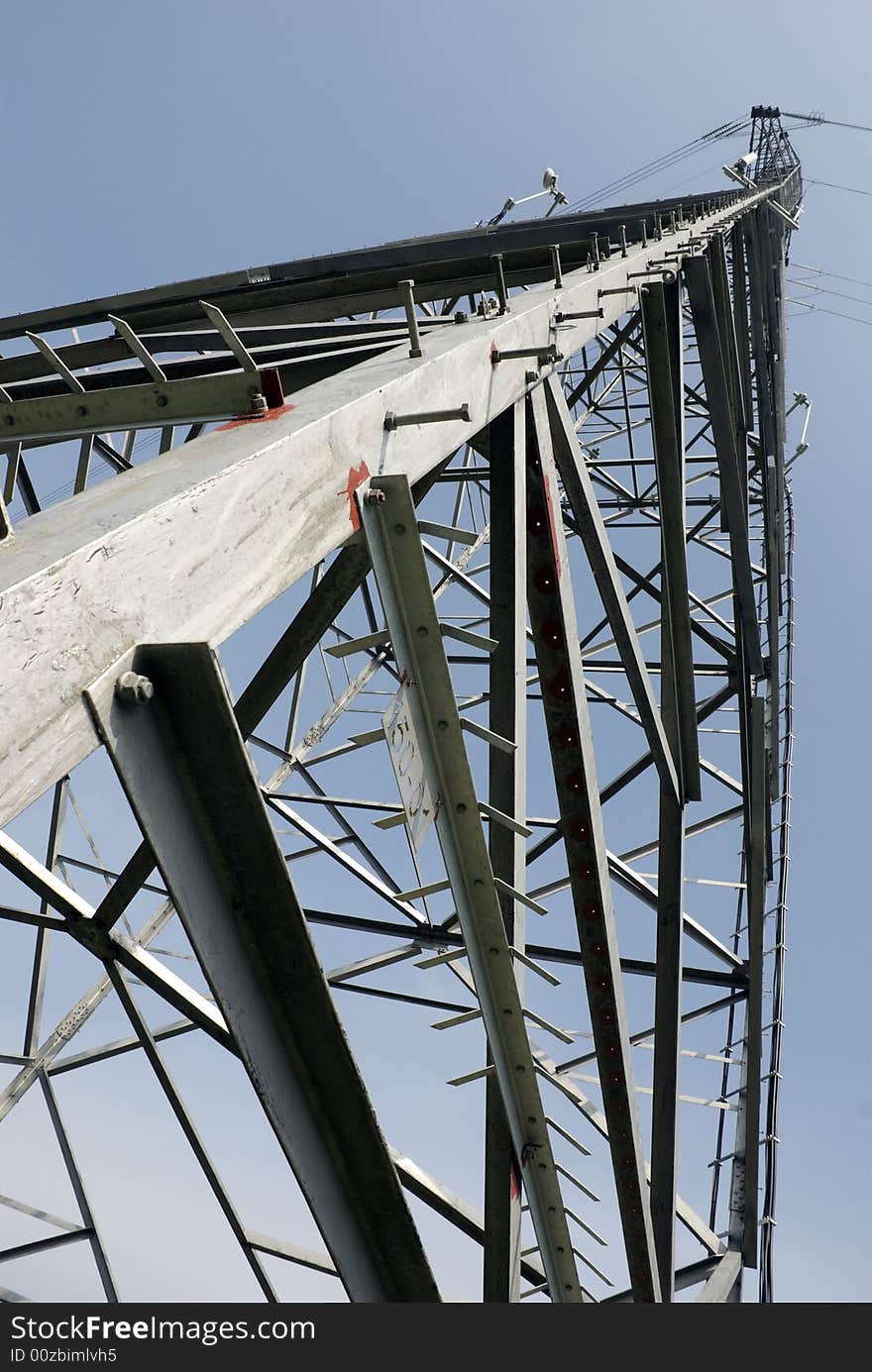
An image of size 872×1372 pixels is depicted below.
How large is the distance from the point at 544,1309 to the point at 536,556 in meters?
2.97

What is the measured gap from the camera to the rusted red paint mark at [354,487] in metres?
2.91

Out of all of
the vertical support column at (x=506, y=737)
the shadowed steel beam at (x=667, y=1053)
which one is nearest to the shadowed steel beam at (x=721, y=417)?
the shadowed steel beam at (x=667, y=1053)

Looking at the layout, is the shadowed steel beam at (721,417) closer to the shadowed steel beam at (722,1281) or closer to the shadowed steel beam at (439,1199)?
the shadowed steel beam at (722,1281)

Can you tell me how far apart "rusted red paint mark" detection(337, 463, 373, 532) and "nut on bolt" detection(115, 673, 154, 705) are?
3.45 ft

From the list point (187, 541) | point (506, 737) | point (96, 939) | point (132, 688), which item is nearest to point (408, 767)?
point (506, 737)

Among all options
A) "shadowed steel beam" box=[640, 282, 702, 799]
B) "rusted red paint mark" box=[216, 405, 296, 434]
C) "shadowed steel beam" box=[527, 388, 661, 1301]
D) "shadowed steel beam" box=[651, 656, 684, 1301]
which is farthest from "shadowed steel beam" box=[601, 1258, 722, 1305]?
"rusted red paint mark" box=[216, 405, 296, 434]

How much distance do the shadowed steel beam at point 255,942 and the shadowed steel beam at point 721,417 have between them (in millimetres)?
9136

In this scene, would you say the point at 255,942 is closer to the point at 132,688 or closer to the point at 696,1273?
the point at 132,688

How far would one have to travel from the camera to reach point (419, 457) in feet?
11.1

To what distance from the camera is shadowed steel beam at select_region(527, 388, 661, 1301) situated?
4.79 metres

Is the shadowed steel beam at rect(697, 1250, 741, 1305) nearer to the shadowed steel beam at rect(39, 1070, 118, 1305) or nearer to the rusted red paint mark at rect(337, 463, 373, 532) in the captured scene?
the shadowed steel beam at rect(39, 1070, 118, 1305)

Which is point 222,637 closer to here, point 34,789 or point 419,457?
point 34,789

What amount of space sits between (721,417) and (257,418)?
8.67m

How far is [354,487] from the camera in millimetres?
2943
